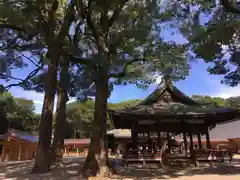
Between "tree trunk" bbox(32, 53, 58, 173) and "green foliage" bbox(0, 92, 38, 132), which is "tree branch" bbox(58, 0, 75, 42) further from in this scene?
"green foliage" bbox(0, 92, 38, 132)

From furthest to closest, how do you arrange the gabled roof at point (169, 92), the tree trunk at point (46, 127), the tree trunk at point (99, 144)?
the gabled roof at point (169, 92)
the tree trunk at point (46, 127)
the tree trunk at point (99, 144)

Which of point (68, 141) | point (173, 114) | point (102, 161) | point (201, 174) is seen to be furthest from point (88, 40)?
point (68, 141)

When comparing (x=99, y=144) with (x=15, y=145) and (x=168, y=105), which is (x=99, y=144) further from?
(x=15, y=145)

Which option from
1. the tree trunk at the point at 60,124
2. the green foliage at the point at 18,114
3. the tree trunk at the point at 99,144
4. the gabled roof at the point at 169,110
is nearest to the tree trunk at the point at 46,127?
the tree trunk at the point at 60,124

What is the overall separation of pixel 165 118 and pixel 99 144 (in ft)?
15.4

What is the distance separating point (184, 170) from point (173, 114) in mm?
3080

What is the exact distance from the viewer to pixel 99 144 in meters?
12.9

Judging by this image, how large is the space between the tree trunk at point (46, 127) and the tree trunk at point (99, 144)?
2610 mm

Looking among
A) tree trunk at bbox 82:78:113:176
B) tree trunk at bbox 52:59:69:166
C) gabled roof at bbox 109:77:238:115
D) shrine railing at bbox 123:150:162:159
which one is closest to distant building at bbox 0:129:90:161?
tree trunk at bbox 52:59:69:166

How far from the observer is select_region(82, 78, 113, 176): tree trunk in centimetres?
1244

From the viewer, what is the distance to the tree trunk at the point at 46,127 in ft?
45.6

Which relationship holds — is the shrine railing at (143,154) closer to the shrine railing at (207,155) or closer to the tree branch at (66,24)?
the shrine railing at (207,155)

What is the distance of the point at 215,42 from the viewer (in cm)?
1366

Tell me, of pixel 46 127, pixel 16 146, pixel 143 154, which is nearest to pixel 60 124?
pixel 46 127
